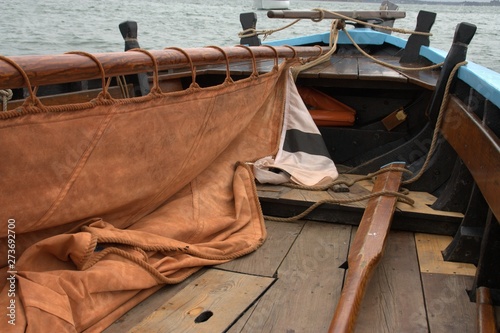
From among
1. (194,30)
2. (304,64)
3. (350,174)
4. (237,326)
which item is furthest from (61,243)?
(194,30)

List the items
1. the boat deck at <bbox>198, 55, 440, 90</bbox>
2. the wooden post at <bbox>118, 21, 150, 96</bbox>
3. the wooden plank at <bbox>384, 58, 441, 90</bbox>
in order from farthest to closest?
the boat deck at <bbox>198, 55, 440, 90</bbox>
the wooden plank at <bbox>384, 58, 441, 90</bbox>
the wooden post at <bbox>118, 21, 150, 96</bbox>

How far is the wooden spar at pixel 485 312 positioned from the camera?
4.82 feet

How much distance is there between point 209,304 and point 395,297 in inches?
23.4

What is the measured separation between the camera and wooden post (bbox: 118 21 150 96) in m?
2.56

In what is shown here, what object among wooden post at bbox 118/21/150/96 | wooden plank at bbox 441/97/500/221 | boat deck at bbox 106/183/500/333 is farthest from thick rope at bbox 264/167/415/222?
wooden post at bbox 118/21/150/96

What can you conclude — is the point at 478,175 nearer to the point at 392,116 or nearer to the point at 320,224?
the point at 320,224

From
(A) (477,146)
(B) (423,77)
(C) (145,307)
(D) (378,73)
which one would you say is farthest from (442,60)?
(C) (145,307)

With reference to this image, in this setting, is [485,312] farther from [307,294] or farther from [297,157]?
[297,157]

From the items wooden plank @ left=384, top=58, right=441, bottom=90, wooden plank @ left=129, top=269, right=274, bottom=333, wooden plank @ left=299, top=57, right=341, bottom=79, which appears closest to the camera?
wooden plank @ left=129, top=269, right=274, bottom=333

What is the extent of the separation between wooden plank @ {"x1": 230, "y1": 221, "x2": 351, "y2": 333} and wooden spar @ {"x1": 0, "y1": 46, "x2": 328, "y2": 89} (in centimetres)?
83

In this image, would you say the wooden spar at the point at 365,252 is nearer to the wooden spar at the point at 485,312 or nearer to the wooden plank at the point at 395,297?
the wooden plank at the point at 395,297

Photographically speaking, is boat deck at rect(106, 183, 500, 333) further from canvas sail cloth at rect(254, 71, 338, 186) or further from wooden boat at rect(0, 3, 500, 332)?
canvas sail cloth at rect(254, 71, 338, 186)

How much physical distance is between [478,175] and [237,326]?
887mm

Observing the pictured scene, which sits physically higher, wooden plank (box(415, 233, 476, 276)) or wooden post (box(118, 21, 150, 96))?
wooden post (box(118, 21, 150, 96))
